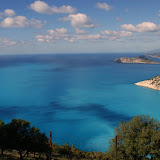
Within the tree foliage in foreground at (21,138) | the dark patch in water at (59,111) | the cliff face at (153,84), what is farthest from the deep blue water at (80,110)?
the tree foliage in foreground at (21,138)

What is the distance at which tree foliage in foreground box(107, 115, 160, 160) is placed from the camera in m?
22.3

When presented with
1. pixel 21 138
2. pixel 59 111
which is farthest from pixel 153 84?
pixel 21 138

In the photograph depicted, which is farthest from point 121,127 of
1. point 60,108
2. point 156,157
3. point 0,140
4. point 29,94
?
point 29,94

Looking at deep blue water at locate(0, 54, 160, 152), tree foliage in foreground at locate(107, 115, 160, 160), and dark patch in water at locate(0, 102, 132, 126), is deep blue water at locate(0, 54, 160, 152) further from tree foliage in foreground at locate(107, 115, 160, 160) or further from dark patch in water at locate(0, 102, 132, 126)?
tree foliage in foreground at locate(107, 115, 160, 160)

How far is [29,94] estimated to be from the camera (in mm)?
87562

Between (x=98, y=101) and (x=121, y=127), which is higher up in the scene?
(x=121, y=127)

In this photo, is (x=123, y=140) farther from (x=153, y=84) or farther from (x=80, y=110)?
(x=153, y=84)

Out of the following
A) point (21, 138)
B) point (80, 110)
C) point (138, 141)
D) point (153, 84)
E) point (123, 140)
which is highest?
point (21, 138)

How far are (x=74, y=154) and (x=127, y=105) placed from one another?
45.1 m

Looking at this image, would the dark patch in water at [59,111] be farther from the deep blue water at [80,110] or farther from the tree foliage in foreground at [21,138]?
the tree foliage in foreground at [21,138]

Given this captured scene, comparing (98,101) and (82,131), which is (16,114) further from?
(98,101)

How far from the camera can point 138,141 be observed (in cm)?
2334

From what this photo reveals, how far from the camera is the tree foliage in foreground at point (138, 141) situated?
73.3ft

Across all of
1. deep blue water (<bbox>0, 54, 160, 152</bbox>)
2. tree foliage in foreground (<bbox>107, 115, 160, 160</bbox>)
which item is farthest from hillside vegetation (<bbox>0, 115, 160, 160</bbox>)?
deep blue water (<bbox>0, 54, 160, 152</bbox>)
